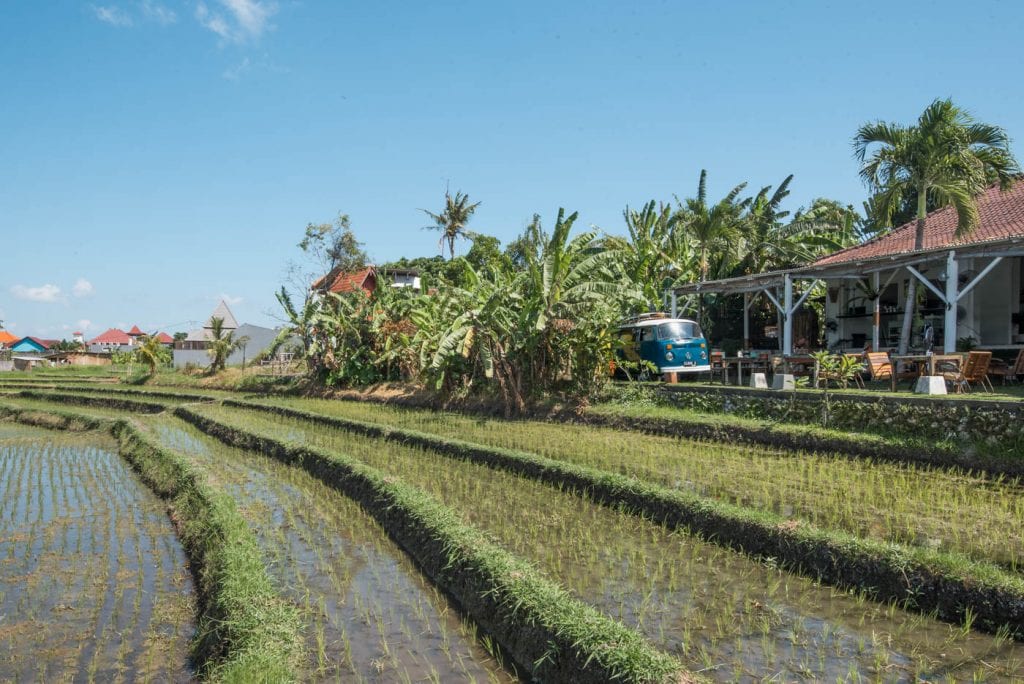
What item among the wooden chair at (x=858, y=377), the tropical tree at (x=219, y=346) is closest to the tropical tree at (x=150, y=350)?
the tropical tree at (x=219, y=346)

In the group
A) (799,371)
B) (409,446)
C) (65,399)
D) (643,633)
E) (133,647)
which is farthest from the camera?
(65,399)

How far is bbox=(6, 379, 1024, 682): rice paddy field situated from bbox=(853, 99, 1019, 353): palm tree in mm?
8484

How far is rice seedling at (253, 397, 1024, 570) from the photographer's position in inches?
262

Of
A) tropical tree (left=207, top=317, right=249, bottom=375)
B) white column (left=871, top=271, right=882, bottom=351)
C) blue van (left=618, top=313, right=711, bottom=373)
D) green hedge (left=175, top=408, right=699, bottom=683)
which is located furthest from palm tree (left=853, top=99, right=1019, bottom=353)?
tropical tree (left=207, top=317, right=249, bottom=375)

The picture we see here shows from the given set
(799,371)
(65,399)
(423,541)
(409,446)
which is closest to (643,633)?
(423,541)

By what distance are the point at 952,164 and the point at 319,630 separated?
16.7m

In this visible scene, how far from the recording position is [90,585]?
659 cm

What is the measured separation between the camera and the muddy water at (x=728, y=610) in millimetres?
4449

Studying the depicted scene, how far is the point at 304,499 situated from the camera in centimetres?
979

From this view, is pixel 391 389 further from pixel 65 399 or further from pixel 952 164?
pixel 952 164

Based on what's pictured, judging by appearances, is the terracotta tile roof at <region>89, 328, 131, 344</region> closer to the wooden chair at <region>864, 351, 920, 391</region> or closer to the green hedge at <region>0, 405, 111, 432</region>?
the green hedge at <region>0, 405, 111, 432</region>

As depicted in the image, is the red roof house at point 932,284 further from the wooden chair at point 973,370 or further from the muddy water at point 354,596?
the muddy water at point 354,596

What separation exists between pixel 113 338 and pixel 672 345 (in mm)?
93357

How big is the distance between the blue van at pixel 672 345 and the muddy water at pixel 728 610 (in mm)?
9885
